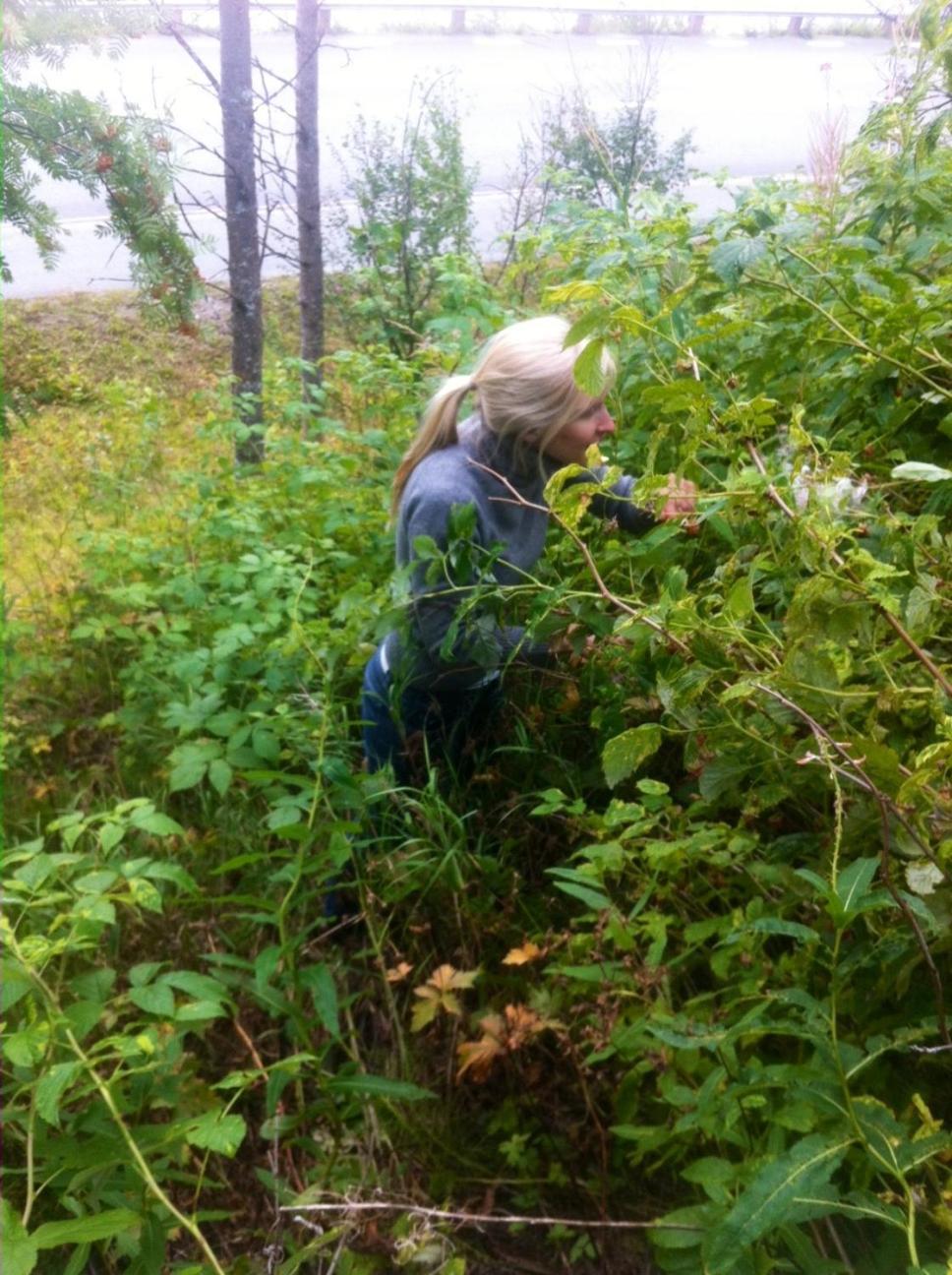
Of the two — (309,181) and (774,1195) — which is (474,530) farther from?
(309,181)

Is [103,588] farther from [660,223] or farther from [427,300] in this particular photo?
[427,300]

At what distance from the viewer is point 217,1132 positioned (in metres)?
1.31

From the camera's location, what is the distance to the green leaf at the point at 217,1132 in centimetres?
129

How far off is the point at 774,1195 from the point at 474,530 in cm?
126

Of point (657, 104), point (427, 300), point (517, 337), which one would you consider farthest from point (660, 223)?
point (657, 104)

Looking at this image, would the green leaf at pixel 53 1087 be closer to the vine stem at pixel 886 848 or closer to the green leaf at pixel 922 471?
the vine stem at pixel 886 848

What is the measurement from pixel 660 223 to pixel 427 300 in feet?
12.5

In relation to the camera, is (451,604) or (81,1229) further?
(451,604)

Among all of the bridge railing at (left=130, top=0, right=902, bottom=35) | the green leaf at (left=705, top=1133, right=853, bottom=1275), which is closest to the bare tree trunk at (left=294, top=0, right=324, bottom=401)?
the bridge railing at (left=130, top=0, right=902, bottom=35)

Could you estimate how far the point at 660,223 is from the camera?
2.21m

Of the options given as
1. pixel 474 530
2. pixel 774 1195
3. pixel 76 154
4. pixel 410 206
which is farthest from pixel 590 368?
pixel 410 206

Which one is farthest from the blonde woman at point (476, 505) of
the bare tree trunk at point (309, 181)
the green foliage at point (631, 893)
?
the bare tree trunk at point (309, 181)

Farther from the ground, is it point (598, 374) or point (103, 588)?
point (598, 374)

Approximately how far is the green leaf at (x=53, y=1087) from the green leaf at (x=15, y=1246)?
0.12 meters
